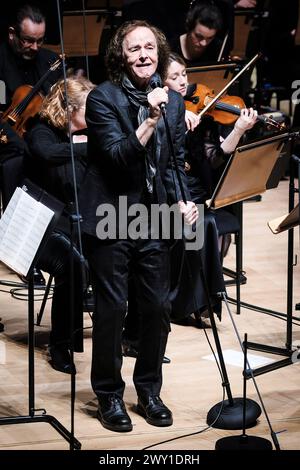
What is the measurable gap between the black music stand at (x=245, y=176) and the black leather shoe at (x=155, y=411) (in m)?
0.17

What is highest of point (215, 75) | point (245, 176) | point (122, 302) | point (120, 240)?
point (215, 75)

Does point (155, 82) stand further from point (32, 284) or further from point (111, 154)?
point (32, 284)

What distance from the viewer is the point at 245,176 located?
4.23m

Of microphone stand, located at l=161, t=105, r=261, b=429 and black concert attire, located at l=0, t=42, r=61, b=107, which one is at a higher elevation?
black concert attire, located at l=0, t=42, r=61, b=107

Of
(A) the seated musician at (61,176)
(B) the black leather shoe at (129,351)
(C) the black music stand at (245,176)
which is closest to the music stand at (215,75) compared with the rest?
(A) the seated musician at (61,176)

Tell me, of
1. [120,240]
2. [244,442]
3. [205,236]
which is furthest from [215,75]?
[244,442]

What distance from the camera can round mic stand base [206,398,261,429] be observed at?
3830 millimetres

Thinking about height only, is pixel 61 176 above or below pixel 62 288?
above

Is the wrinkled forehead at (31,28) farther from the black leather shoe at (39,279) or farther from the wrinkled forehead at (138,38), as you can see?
the wrinkled forehead at (138,38)

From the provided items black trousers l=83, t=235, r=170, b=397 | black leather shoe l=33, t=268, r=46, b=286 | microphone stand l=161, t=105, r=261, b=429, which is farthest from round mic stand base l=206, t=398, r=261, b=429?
black leather shoe l=33, t=268, r=46, b=286

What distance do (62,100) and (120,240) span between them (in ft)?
3.63

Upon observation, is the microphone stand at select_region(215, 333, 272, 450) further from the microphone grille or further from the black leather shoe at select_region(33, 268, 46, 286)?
the black leather shoe at select_region(33, 268, 46, 286)

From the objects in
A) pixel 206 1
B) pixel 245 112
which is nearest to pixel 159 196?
pixel 245 112

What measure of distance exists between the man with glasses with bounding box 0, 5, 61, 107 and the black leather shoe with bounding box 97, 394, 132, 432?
100 inches
